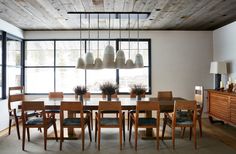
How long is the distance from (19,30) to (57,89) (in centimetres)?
202

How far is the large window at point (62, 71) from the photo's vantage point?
711 centimetres

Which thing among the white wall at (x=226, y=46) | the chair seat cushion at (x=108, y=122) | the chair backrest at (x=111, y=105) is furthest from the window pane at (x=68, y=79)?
the white wall at (x=226, y=46)

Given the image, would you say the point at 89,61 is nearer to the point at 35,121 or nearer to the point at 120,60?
the point at 120,60

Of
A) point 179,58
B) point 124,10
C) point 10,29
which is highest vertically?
point 124,10

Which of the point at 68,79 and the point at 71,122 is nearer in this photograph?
the point at 71,122

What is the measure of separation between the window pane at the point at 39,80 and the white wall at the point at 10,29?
1.11 m

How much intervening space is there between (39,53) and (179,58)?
168 inches

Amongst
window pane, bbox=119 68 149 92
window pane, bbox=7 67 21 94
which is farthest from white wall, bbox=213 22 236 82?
window pane, bbox=7 67 21 94

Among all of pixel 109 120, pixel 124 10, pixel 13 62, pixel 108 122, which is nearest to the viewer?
pixel 108 122

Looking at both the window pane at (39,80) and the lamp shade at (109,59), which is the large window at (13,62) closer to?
the window pane at (39,80)

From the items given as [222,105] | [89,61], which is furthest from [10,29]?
[222,105]

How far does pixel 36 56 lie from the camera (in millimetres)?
7145

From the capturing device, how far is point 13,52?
21.7 ft

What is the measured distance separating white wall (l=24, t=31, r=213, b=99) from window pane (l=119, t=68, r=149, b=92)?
28 cm
